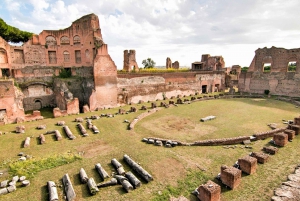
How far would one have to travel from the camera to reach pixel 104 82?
20.3 meters

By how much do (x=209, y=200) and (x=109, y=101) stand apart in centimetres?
1643

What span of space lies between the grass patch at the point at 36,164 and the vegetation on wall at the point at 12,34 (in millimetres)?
25932

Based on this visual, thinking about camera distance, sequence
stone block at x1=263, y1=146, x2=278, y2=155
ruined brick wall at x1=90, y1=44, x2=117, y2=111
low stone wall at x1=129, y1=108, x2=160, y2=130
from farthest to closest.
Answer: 1. ruined brick wall at x1=90, y1=44, x2=117, y2=111
2. low stone wall at x1=129, y1=108, x2=160, y2=130
3. stone block at x1=263, y1=146, x2=278, y2=155

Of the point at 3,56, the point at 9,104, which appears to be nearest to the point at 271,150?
the point at 9,104

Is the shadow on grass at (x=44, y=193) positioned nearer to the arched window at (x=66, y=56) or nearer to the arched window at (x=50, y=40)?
the arched window at (x=66, y=56)

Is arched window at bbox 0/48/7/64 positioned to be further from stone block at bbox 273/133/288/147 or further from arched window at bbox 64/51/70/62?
stone block at bbox 273/133/288/147

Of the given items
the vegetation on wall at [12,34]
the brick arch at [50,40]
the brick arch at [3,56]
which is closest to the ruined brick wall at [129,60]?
the brick arch at [50,40]

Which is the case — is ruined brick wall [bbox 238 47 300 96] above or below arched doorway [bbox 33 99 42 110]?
above

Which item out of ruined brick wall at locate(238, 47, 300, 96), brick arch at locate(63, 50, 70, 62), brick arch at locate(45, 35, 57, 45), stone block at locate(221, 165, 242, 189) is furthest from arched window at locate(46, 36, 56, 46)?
ruined brick wall at locate(238, 47, 300, 96)

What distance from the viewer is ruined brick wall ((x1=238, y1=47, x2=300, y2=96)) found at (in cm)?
2398

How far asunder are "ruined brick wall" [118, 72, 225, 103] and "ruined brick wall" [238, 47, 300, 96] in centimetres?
506

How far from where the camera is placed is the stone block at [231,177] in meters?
6.62

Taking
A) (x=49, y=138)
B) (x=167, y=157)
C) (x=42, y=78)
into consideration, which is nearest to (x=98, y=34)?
(x=42, y=78)

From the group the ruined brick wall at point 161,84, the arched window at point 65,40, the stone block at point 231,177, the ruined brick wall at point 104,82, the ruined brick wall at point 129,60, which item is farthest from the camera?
the ruined brick wall at point 129,60
